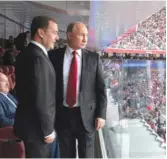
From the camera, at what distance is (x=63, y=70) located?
1823 millimetres

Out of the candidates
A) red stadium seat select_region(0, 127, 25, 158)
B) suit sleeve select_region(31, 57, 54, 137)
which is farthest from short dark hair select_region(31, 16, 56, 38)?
red stadium seat select_region(0, 127, 25, 158)

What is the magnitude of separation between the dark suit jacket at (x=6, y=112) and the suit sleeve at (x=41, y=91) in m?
0.63

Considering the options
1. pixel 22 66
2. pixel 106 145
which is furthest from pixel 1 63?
pixel 22 66

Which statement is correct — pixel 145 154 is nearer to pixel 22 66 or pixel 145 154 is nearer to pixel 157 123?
pixel 22 66

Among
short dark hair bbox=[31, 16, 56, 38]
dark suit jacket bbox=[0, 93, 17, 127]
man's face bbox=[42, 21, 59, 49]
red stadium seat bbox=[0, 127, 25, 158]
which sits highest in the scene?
short dark hair bbox=[31, 16, 56, 38]

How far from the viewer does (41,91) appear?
1528mm

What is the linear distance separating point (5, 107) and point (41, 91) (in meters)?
0.73

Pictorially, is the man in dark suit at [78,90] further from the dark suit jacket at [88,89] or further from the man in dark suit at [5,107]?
the man in dark suit at [5,107]

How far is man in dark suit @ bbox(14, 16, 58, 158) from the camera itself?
153 centimetres

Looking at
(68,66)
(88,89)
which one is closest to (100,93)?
(88,89)

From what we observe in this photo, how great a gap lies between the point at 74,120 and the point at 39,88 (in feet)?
1.34

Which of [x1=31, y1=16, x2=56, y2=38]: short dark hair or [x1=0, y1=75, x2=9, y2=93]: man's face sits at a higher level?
[x1=31, y1=16, x2=56, y2=38]: short dark hair

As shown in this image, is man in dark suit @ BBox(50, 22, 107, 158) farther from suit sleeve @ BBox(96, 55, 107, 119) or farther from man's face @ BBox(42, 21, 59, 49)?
man's face @ BBox(42, 21, 59, 49)

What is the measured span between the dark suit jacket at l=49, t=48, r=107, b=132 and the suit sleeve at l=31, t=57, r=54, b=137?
29 centimetres
